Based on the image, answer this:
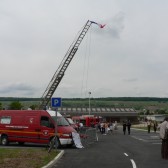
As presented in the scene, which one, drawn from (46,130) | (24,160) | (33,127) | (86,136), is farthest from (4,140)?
(24,160)

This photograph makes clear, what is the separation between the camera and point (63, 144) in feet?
76.0

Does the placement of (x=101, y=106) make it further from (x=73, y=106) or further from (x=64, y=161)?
(x=64, y=161)

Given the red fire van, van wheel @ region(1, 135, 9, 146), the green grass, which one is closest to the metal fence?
the red fire van

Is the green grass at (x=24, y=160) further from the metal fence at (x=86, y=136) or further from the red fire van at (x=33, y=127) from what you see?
the metal fence at (x=86, y=136)

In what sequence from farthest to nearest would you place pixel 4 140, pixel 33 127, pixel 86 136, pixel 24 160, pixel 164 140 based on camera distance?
pixel 86 136 → pixel 4 140 → pixel 33 127 → pixel 164 140 → pixel 24 160

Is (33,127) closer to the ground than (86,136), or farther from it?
farther from it

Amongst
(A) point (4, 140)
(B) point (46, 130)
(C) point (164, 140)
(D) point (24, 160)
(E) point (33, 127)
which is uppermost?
(E) point (33, 127)

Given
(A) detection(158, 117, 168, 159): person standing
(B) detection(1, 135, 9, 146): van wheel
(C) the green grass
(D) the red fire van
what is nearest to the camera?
(C) the green grass

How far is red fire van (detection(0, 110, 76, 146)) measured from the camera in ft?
76.5

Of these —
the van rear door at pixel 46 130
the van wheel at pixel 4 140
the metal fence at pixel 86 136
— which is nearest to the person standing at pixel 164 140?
the van rear door at pixel 46 130

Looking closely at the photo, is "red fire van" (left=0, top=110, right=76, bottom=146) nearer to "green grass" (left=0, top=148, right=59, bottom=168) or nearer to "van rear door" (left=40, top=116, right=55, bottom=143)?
"van rear door" (left=40, top=116, right=55, bottom=143)

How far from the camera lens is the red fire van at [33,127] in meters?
23.3

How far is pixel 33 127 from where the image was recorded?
24.0 m

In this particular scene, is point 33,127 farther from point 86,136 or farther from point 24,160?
point 24,160
